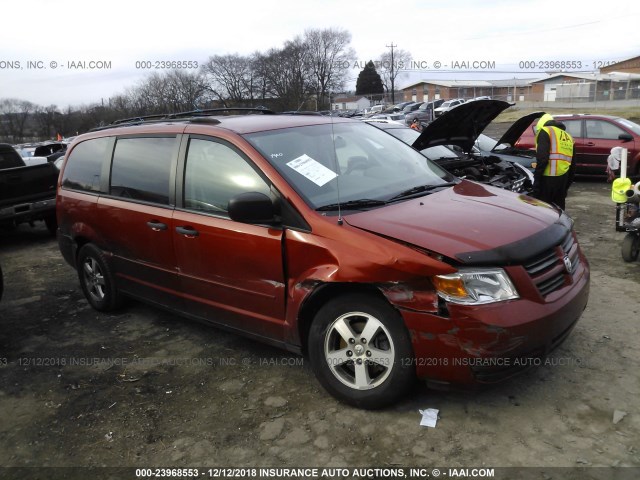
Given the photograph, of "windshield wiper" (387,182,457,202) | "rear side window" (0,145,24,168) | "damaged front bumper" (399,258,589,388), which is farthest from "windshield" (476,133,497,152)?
"rear side window" (0,145,24,168)

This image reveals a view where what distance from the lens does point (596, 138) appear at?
11.1 metres

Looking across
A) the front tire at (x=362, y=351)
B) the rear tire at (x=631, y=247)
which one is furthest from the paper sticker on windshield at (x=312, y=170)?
the rear tire at (x=631, y=247)

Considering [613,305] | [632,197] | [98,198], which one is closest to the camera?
[613,305]

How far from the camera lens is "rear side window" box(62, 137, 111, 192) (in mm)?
4949

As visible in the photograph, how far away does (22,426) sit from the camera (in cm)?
333

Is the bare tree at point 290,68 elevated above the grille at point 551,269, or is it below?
above

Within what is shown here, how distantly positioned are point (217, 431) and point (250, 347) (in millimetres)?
1115

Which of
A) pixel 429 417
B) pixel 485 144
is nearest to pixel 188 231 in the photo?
pixel 429 417

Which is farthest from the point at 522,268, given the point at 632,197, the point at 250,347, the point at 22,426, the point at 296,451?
the point at 632,197

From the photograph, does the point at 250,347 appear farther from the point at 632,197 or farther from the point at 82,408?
the point at 632,197

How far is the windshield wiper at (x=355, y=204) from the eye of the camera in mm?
3299

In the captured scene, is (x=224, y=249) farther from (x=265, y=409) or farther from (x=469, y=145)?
(x=469, y=145)

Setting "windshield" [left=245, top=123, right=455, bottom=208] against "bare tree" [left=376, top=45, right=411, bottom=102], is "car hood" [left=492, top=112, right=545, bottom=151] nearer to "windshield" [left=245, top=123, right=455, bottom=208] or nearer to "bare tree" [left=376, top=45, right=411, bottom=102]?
"windshield" [left=245, top=123, right=455, bottom=208]

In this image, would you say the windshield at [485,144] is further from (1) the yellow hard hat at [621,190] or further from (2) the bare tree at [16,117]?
(2) the bare tree at [16,117]
